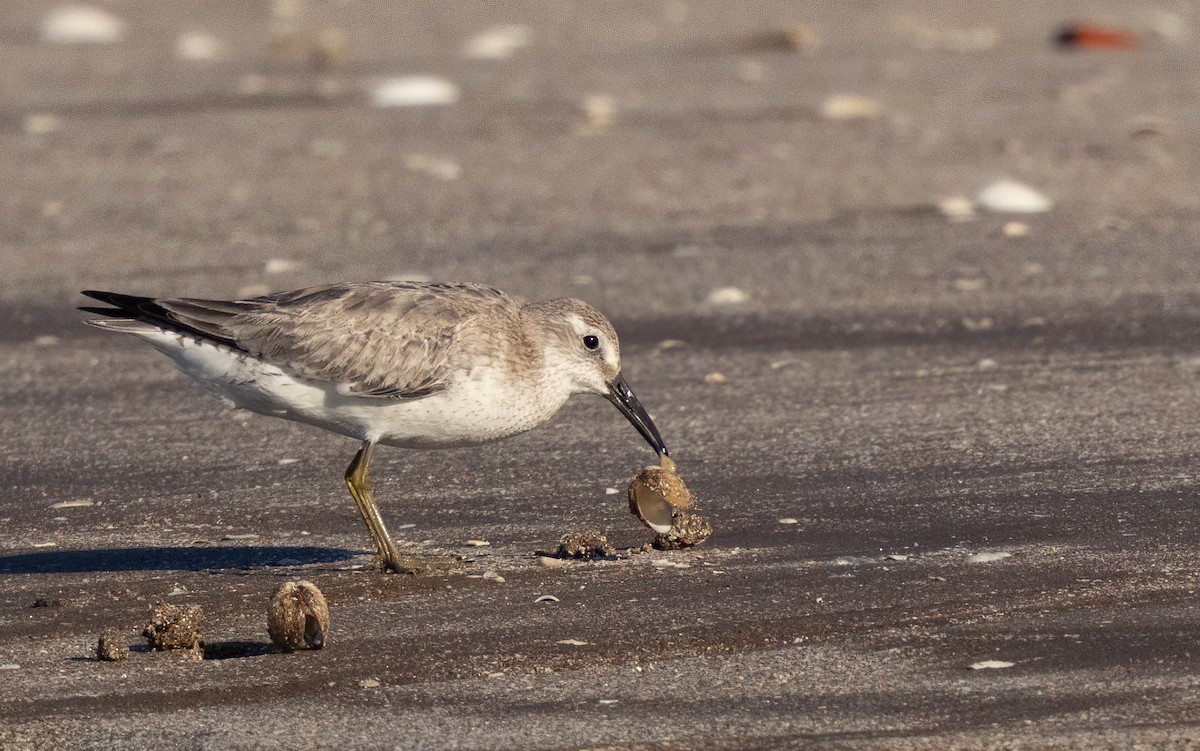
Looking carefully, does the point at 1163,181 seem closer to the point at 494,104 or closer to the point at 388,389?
the point at 494,104

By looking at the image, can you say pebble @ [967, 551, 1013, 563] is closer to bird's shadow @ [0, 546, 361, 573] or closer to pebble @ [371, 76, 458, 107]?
bird's shadow @ [0, 546, 361, 573]

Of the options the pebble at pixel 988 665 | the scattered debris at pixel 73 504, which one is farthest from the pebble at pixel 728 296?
the pebble at pixel 988 665

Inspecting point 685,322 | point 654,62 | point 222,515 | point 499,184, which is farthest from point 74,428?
point 654,62

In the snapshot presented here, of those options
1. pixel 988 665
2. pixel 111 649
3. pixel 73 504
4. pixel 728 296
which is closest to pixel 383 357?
pixel 111 649

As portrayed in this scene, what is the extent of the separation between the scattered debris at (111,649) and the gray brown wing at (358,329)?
120 centimetres

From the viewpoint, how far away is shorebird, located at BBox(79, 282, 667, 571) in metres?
5.67

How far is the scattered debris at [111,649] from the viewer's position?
15.9ft

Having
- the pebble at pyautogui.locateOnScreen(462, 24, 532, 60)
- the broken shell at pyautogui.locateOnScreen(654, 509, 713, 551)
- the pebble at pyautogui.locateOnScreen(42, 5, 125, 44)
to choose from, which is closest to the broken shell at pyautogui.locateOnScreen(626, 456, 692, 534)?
the broken shell at pyautogui.locateOnScreen(654, 509, 713, 551)

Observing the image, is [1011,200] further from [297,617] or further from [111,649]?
[111,649]

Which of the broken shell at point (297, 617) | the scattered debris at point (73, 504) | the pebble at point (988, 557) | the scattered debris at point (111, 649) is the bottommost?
the scattered debris at point (73, 504)

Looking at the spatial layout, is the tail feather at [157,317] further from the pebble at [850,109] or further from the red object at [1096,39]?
the red object at [1096,39]

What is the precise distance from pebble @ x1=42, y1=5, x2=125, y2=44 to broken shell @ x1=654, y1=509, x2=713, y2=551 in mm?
13557

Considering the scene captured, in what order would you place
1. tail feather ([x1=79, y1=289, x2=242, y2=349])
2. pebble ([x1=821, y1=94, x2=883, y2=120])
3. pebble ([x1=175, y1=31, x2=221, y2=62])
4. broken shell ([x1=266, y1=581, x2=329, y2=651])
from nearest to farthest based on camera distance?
broken shell ([x1=266, y1=581, x2=329, y2=651]), tail feather ([x1=79, y1=289, x2=242, y2=349]), pebble ([x1=821, y1=94, x2=883, y2=120]), pebble ([x1=175, y1=31, x2=221, y2=62])

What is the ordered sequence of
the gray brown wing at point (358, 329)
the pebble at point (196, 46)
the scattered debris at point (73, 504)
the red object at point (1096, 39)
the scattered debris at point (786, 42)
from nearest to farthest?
1. the gray brown wing at point (358, 329)
2. the scattered debris at point (73, 504)
3. the red object at point (1096, 39)
4. the scattered debris at point (786, 42)
5. the pebble at point (196, 46)
